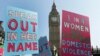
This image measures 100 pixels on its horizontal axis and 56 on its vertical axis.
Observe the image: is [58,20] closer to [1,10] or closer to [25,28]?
[25,28]

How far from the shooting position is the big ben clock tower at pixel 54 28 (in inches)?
143

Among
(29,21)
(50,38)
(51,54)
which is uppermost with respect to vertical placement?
(29,21)

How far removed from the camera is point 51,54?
358 cm

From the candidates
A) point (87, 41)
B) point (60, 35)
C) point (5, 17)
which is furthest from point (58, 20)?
point (5, 17)

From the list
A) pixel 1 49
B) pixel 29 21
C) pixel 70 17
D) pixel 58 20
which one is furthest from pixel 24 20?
pixel 70 17

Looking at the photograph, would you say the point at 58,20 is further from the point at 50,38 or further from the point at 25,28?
the point at 25,28

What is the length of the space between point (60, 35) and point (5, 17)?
1.14 m

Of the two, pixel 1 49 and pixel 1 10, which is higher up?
pixel 1 10

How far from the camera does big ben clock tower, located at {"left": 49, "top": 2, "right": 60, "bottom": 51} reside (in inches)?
143

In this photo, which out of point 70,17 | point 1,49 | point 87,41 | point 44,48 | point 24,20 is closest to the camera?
point 1,49

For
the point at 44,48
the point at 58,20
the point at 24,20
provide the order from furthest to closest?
the point at 58,20 → the point at 44,48 → the point at 24,20

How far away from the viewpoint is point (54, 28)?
3729mm

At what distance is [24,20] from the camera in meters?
3.19

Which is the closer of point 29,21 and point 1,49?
point 1,49
